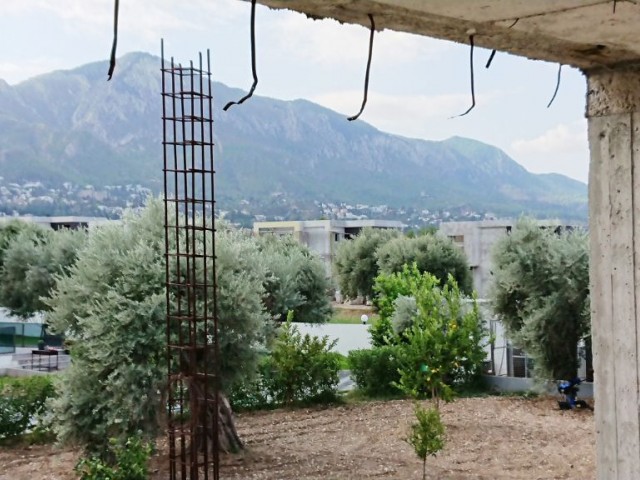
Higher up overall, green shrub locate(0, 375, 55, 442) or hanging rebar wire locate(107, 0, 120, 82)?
hanging rebar wire locate(107, 0, 120, 82)

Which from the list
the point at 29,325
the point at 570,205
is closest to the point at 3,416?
the point at 29,325

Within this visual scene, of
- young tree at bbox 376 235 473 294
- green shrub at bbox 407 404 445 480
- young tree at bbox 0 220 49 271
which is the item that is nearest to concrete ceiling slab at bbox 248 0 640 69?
green shrub at bbox 407 404 445 480

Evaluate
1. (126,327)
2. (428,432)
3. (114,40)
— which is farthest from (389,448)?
(114,40)

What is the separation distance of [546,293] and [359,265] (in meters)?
21.7

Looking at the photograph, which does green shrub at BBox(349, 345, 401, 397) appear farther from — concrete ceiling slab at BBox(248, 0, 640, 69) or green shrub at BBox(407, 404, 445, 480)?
concrete ceiling slab at BBox(248, 0, 640, 69)

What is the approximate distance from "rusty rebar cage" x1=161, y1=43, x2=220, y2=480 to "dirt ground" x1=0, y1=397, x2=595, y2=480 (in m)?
1.28

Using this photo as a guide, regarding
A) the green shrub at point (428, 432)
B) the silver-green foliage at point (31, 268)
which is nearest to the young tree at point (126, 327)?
the green shrub at point (428, 432)

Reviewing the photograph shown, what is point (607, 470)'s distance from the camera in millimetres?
3646

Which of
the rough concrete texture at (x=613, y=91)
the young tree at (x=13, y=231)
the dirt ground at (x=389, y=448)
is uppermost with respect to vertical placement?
the young tree at (x=13, y=231)

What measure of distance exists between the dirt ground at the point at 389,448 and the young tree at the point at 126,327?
117cm

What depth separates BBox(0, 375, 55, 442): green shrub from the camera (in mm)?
15633

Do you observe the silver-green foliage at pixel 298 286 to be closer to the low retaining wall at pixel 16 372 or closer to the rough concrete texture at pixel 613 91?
the low retaining wall at pixel 16 372

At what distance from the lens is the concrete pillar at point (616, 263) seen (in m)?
3.58

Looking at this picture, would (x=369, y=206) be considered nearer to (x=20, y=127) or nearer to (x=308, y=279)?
(x=20, y=127)
